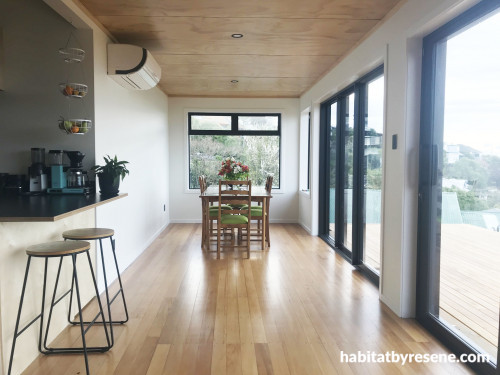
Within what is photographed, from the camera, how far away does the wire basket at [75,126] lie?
2.80 metres

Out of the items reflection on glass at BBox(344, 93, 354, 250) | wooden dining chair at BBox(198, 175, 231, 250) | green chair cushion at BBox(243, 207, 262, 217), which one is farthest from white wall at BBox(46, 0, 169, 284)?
reflection on glass at BBox(344, 93, 354, 250)

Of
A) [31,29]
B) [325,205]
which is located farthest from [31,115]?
[325,205]

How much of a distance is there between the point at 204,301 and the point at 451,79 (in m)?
2.50

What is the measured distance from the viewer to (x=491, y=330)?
204 cm

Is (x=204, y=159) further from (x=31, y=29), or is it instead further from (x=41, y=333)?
(x=41, y=333)

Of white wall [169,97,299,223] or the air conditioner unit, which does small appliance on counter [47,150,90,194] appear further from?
white wall [169,97,299,223]

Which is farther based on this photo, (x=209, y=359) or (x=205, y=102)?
(x=205, y=102)

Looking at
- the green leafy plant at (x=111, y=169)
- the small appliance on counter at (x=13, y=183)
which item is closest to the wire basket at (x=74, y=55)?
the green leafy plant at (x=111, y=169)

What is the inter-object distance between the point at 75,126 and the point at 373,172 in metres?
2.74

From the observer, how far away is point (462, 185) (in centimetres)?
225

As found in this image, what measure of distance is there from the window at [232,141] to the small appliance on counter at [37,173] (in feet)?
14.1

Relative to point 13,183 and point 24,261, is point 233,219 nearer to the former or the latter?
point 13,183

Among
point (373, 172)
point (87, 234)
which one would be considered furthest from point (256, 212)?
point (87, 234)

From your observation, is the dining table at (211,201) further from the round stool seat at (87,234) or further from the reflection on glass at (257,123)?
the reflection on glass at (257,123)
